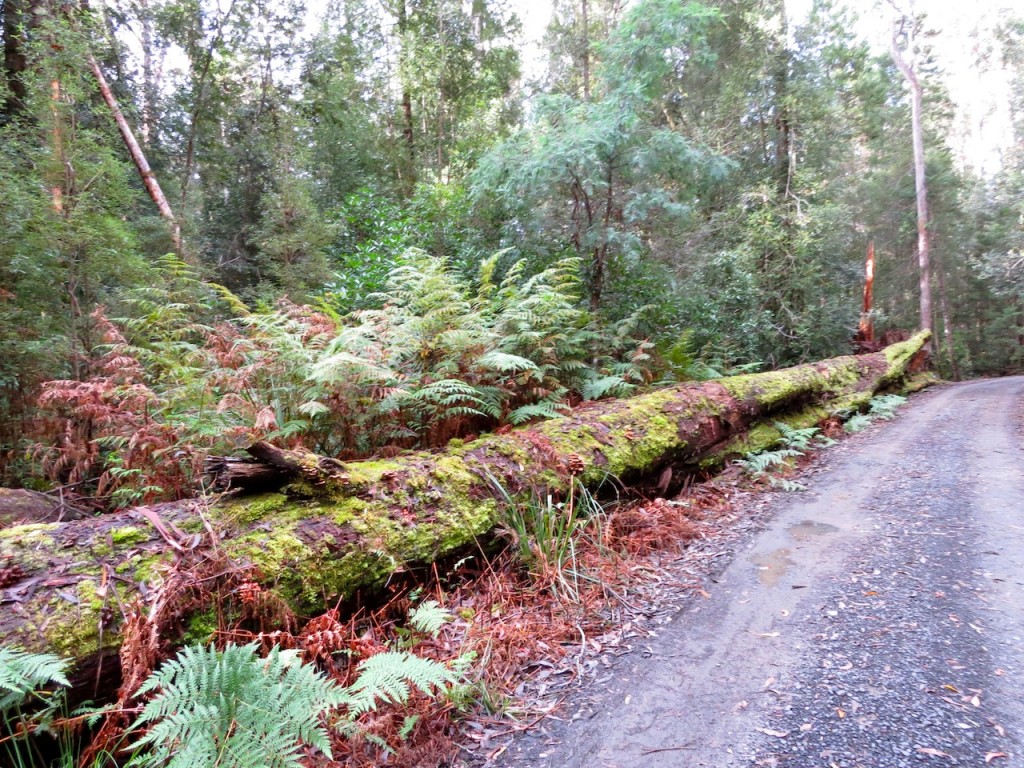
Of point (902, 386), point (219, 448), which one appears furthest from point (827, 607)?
point (902, 386)

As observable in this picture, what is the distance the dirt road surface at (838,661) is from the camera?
1.90m

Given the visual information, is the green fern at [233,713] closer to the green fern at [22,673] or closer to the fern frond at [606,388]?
the green fern at [22,673]

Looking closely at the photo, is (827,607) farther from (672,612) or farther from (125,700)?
(125,700)

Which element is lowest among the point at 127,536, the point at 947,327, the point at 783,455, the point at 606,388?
the point at 783,455

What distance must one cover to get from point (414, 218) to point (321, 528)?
9081 millimetres

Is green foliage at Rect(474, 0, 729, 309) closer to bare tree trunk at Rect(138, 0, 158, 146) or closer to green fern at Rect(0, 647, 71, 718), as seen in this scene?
green fern at Rect(0, 647, 71, 718)

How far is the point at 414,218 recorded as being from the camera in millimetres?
10672

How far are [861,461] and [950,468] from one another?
2.66 feet

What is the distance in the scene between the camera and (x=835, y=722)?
6.53 feet

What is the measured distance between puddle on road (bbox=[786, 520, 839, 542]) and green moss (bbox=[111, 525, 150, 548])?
4.28 meters

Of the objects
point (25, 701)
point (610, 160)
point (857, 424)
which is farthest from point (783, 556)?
point (610, 160)

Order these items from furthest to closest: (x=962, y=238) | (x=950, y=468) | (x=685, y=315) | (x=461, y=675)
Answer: (x=962, y=238) → (x=685, y=315) → (x=950, y=468) → (x=461, y=675)

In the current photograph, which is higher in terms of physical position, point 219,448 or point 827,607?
point 219,448

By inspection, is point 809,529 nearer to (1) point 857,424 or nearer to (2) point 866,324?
(1) point 857,424
